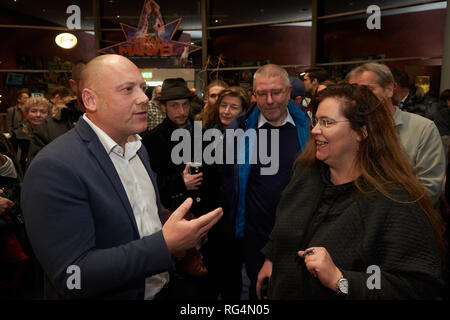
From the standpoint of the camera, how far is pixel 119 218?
1.33 m

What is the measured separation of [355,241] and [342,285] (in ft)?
0.64

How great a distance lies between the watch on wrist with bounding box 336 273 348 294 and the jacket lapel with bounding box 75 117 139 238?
2.73 feet

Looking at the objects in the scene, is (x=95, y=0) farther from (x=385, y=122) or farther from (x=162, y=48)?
(x=385, y=122)

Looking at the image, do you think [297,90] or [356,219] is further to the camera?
[297,90]

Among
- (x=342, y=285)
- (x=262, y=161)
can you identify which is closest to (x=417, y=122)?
(x=262, y=161)

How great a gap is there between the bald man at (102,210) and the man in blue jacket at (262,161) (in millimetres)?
1161

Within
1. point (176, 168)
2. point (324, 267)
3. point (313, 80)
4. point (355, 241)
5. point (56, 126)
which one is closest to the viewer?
point (324, 267)

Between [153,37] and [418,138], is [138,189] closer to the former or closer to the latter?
[418,138]

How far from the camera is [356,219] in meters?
1.52

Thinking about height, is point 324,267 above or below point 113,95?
below

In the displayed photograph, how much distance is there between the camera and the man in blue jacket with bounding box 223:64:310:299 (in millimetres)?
2611

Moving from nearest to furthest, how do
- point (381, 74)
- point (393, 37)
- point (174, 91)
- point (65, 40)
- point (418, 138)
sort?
point (418, 138) → point (381, 74) → point (174, 91) → point (393, 37) → point (65, 40)

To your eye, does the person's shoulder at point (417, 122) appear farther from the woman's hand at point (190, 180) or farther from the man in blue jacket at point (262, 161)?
the woman's hand at point (190, 180)

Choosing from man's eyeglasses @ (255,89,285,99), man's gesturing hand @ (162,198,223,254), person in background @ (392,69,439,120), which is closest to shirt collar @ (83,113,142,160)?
man's gesturing hand @ (162,198,223,254)
